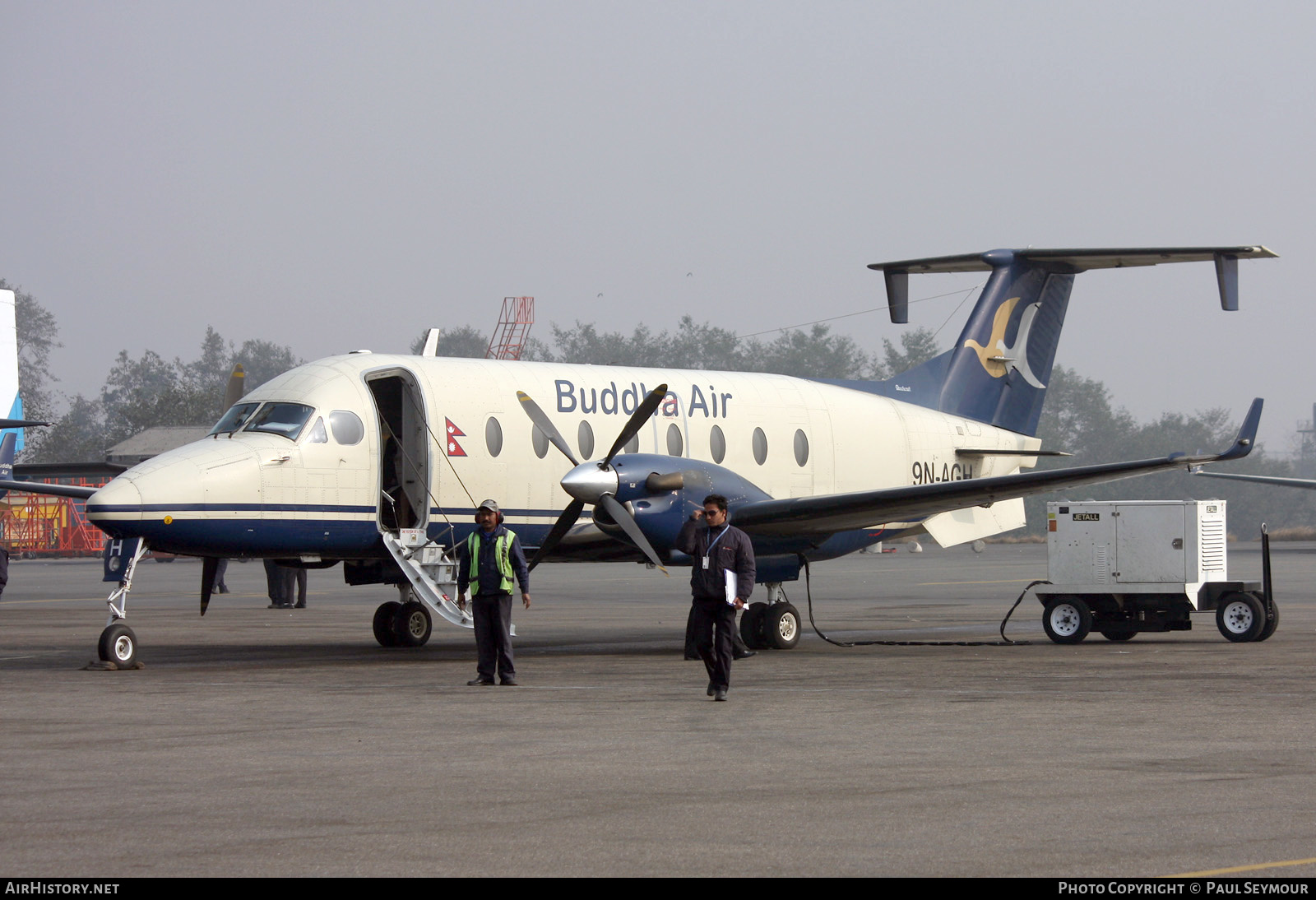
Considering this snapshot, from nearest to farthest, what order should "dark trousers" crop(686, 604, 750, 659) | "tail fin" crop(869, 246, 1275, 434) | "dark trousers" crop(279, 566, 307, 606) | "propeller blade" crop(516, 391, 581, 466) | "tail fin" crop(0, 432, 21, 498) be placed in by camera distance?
1. "dark trousers" crop(686, 604, 750, 659)
2. "propeller blade" crop(516, 391, 581, 466)
3. "tail fin" crop(869, 246, 1275, 434)
4. "dark trousers" crop(279, 566, 307, 606)
5. "tail fin" crop(0, 432, 21, 498)

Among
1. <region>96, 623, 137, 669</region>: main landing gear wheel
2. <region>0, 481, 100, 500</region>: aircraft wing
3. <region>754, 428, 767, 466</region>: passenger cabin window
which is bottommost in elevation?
<region>96, 623, 137, 669</region>: main landing gear wheel

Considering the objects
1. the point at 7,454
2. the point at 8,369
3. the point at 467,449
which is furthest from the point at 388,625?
the point at 8,369

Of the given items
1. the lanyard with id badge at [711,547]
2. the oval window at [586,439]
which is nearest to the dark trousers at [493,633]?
the lanyard with id badge at [711,547]

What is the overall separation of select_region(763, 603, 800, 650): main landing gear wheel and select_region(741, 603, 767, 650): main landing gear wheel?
0.05 metres

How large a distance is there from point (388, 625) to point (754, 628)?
15.9 ft

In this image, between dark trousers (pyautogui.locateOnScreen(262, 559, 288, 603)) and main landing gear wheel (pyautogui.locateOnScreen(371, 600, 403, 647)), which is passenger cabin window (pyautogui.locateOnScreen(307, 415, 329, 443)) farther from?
dark trousers (pyautogui.locateOnScreen(262, 559, 288, 603))

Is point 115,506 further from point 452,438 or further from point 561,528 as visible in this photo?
point 561,528

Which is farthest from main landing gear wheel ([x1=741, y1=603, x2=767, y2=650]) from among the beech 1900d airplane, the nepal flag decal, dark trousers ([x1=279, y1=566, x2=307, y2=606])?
dark trousers ([x1=279, y1=566, x2=307, y2=606])

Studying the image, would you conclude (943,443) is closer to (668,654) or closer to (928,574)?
(668,654)

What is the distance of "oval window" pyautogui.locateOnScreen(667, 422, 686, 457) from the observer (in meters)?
20.3

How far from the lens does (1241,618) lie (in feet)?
63.0

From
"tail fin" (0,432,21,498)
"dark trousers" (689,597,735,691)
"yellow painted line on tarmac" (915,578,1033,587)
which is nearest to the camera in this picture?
"dark trousers" (689,597,735,691)

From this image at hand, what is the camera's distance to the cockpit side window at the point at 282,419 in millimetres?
17641

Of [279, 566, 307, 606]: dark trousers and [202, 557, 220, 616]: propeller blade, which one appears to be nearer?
[202, 557, 220, 616]: propeller blade
